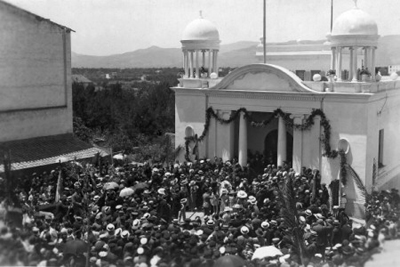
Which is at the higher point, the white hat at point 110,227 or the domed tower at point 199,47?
the domed tower at point 199,47

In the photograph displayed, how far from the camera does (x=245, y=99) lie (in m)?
23.8

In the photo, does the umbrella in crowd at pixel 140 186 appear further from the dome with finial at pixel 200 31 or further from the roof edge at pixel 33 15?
the roof edge at pixel 33 15

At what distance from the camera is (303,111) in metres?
22.4

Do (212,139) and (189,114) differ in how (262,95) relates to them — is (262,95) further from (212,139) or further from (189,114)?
(189,114)

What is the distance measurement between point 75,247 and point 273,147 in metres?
15.3

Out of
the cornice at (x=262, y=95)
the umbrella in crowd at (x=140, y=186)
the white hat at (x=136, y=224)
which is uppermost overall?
the cornice at (x=262, y=95)

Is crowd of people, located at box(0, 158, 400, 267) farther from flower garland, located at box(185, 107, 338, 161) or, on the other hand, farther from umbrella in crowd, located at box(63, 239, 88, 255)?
flower garland, located at box(185, 107, 338, 161)

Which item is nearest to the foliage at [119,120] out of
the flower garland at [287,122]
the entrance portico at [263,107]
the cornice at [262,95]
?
the flower garland at [287,122]

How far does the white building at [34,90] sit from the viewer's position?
23.1 metres

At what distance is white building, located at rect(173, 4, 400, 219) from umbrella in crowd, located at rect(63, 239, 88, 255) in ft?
41.5

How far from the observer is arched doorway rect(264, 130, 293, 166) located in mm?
24297

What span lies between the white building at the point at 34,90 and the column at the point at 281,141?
28.8ft

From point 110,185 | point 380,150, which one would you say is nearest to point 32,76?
point 110,185

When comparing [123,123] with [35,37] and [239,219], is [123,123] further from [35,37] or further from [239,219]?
[239,219]
